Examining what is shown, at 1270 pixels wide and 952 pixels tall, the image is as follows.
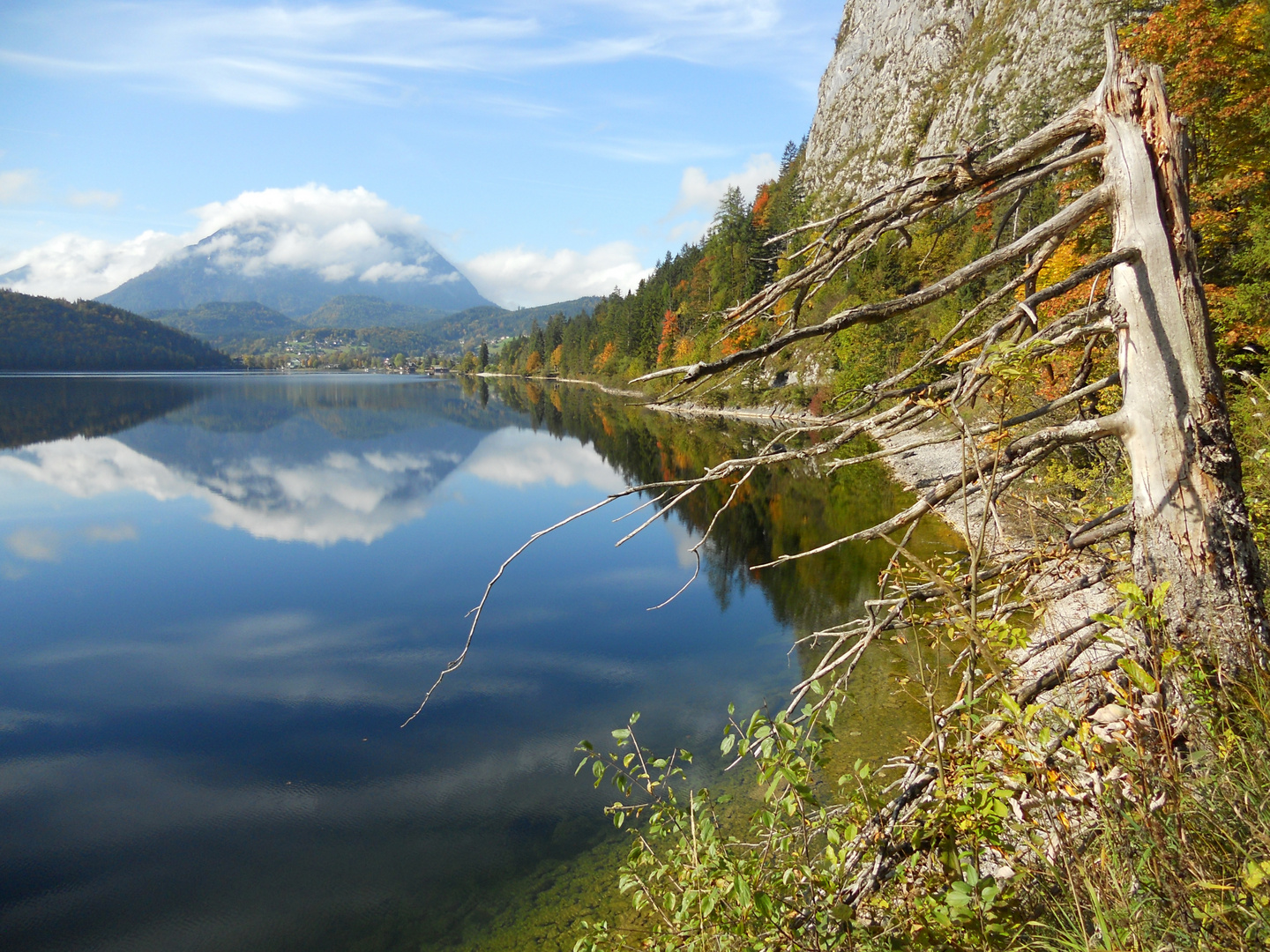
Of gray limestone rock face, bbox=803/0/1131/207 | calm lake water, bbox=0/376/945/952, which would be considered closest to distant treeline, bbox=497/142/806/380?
gray limestone rock face, bbox=803/0/1131/207

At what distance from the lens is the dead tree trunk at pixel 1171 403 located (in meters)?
2.27

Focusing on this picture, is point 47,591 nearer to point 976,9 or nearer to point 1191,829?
point 1191,829

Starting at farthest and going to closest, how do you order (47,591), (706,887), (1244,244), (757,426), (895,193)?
1. (757,426)
2. (47,591)
3. (1244,244)
4. (706,887)
5. (895,193)

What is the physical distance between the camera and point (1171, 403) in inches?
90.7

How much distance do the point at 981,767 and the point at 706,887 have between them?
124cm

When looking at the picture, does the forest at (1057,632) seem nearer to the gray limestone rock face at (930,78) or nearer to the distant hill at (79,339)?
the gray limestone rock face at (930,78)

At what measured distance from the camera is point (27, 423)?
52188mm

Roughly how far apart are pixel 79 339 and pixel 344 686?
201180mm

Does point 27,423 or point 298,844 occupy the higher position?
point 27,423

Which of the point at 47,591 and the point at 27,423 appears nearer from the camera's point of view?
the point at 47,591

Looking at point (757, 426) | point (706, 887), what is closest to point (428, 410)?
point (757, 426)

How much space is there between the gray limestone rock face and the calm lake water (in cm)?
4756

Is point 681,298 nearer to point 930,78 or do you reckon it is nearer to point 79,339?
point 930,78

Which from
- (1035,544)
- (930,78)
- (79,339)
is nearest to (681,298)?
(930,78)
